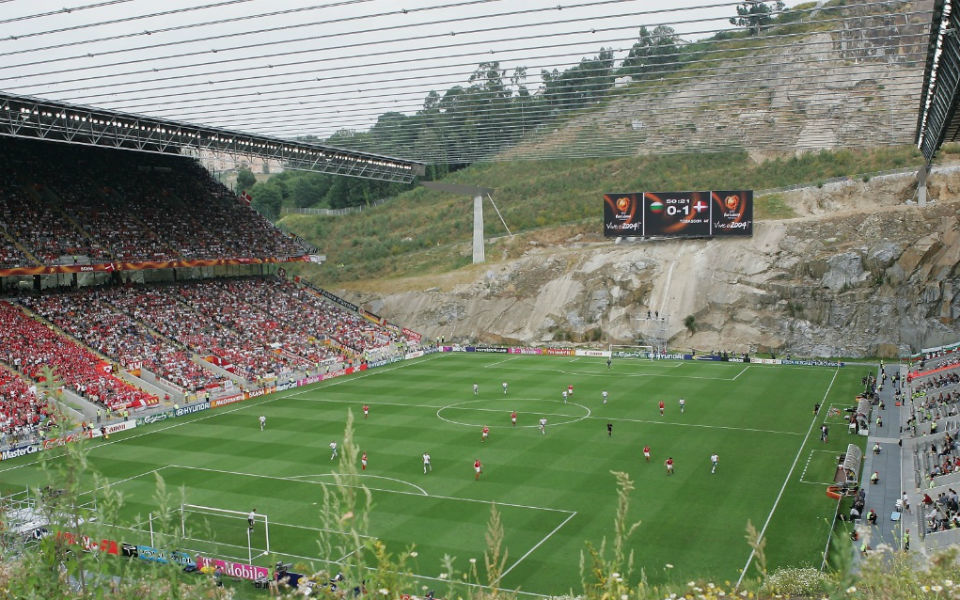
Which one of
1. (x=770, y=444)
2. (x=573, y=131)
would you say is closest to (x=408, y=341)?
(x=573, y=131)

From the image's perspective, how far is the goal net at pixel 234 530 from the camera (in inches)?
953

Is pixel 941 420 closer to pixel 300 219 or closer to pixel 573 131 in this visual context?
pixel 573 131

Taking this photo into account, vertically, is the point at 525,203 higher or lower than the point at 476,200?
lower

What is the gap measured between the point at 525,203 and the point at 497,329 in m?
29.7

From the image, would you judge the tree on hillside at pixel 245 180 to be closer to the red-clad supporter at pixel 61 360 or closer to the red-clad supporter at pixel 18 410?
the red-clad supporter at pixel 61 360

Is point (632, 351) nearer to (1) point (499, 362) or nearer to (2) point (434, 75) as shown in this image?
(1) point (499, 362)

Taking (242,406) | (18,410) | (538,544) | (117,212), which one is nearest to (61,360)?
(18,410)

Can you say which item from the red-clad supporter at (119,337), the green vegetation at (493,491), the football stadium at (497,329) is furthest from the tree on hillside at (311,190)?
the green vegetation at (493,491)

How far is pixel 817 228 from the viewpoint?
6862 cm

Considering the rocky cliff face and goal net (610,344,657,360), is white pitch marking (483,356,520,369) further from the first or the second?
goal net (610,344,657,360)

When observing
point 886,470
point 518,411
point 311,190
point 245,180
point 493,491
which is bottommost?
point 518,411

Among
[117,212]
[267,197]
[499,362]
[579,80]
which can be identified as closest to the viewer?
[579,80]

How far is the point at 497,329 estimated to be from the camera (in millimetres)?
74062

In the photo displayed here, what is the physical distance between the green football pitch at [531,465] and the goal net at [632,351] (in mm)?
9640
